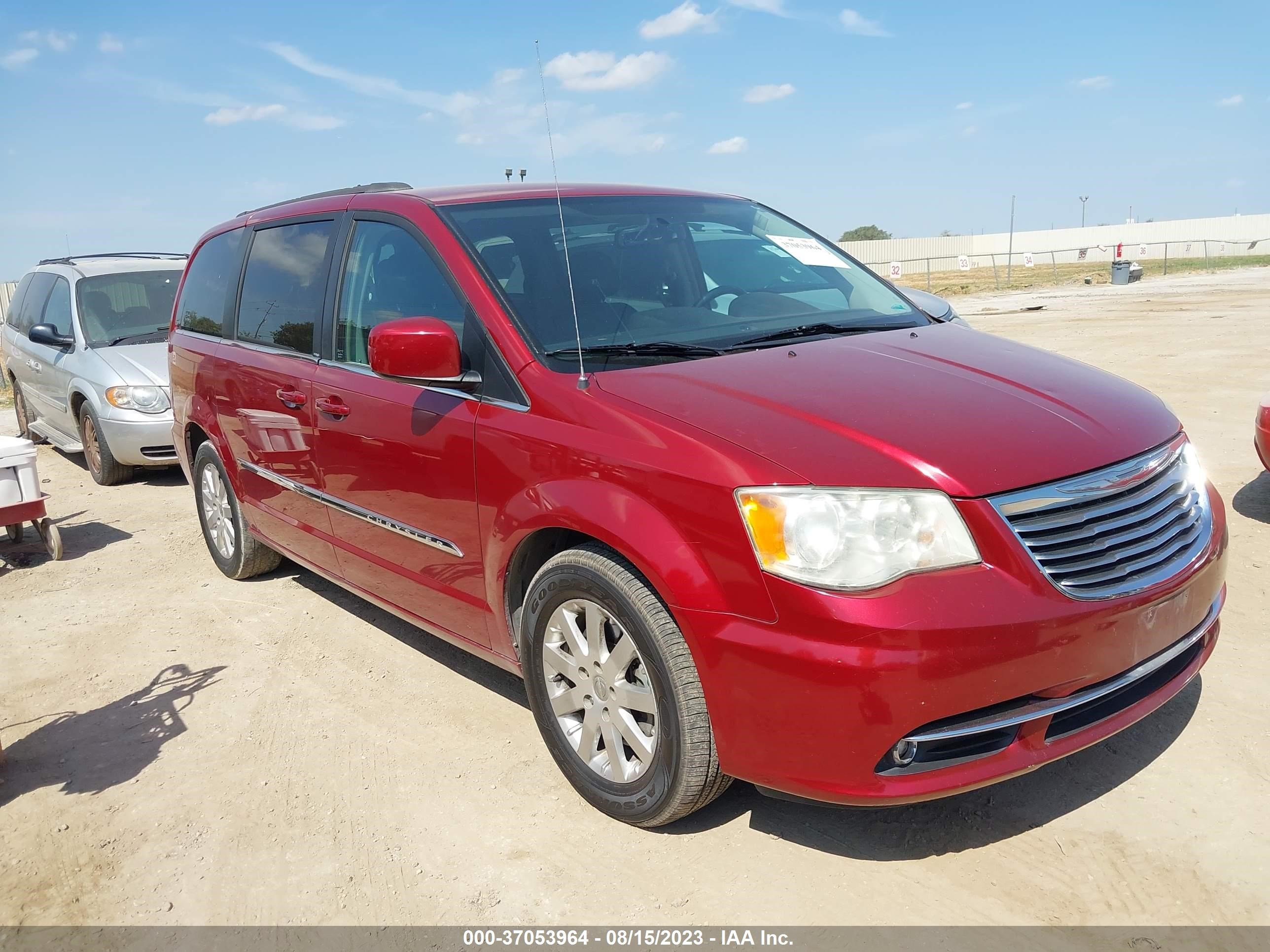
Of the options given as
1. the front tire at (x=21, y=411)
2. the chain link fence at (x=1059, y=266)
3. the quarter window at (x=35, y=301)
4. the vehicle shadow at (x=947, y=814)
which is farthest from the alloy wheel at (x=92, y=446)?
the chain link fence at (x=1059, y=266)

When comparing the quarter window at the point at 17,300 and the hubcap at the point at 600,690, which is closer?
the hubcap at the point at 600,690

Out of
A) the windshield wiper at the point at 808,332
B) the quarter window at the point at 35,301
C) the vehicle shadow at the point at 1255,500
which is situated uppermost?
the quarter window at the point at 35,301

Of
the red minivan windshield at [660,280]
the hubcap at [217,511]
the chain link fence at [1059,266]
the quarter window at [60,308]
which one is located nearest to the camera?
the red minivan windshield at [660,280]

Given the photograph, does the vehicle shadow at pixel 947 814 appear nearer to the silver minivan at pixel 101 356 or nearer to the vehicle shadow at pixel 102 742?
the vehicle shadow at pixel 102 742

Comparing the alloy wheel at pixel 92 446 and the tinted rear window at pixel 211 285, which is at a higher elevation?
the tinted rear window at pixel 211 285

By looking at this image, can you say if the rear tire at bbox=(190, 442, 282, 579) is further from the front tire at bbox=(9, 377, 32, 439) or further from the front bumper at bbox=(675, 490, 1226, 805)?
the front tire at bbox=(9, 377, 32, 439)

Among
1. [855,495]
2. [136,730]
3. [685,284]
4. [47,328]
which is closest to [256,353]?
[136,730]

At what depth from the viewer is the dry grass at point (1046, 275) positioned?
36844 millimetres

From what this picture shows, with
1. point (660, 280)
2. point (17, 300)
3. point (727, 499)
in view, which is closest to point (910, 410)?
point (727, 499)

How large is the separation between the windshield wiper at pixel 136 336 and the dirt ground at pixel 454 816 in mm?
4422

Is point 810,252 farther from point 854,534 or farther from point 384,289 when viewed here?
point 854,534

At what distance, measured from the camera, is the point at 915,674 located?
2.32 meters

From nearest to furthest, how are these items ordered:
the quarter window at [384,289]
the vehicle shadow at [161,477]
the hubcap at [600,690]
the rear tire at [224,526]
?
1. the hubcap at [600,690]
2. the quarter window at [384,289]
3. the rear tire at [224,526]
4. the vehicle shadow at [161,477]

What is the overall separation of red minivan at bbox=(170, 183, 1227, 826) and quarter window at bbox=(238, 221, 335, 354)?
0.04m
